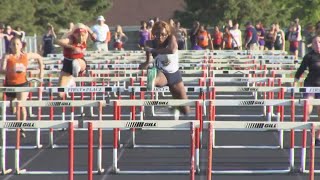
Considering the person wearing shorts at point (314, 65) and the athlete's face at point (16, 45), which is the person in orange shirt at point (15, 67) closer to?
the athlete's face at point (16, 45)

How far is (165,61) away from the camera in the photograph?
15.6 m

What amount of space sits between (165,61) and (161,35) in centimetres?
47

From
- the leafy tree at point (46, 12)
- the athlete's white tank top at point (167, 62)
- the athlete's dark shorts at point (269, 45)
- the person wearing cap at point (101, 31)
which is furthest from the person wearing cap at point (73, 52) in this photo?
the leafy tree at point (46, 12)

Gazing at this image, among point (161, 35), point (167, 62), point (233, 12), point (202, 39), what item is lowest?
point (167, 62)

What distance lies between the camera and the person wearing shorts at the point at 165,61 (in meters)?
15.1

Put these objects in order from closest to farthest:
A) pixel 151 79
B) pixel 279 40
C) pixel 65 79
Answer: pixel 151 79 < pixel 65 79 < pixel 279 40

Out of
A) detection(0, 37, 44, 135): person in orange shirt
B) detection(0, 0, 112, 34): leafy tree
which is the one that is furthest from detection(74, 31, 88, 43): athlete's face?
detection(0, 0, 112, 34): leafy tree

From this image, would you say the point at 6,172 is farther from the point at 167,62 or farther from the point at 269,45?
the point at 269,45

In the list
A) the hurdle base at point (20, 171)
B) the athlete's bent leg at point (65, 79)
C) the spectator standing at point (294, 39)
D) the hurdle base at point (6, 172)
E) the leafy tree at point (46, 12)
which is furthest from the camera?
the leafy tree at point (46, 12)

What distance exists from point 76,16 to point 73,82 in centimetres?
3952

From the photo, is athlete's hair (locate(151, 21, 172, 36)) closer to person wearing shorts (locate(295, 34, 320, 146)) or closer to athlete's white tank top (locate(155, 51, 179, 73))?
athlete's white tank top (locate(155, 51, 179, 73))

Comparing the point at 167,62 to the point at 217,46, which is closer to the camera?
the point at 167,62

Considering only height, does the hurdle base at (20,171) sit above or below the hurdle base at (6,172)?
below

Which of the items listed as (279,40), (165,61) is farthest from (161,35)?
(279,40)
